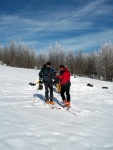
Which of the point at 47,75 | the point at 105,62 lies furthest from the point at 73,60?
the point at 47,75

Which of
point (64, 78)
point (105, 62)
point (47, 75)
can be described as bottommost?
point (64, 78)

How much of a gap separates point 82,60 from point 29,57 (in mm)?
16806

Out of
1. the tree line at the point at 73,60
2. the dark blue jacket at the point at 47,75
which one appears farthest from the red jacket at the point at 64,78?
the tree line at the point at 73,60

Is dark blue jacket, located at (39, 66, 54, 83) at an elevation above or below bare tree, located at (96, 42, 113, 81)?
below

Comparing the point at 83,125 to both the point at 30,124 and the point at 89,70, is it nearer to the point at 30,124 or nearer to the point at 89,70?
the point at 30,124

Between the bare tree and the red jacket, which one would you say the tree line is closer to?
the bare tree

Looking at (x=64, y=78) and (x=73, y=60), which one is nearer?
(x=64, y=78)

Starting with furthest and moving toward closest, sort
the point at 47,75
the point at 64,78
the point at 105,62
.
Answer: the point at 105,62 < the point at 47,75 < the point at 64,78

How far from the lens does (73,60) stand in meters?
77.9

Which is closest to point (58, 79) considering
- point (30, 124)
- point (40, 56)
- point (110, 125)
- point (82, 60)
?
point (110, 125)

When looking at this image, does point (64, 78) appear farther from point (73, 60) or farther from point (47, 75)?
point (73, 60)

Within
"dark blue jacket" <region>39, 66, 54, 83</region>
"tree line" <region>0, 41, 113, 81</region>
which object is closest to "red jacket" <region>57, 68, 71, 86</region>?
"dark blue jacket" <region>39, 66, 54, 83</region>

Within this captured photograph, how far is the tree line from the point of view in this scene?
67.4 metres

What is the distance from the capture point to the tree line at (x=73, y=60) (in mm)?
67375
